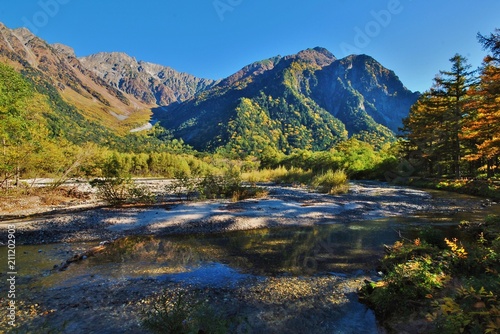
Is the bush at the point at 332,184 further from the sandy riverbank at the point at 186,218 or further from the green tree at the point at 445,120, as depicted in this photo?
the green tree at the point at 445,120

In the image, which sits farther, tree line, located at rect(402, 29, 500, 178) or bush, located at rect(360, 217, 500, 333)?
tree line, located at rect(402, 29, 500, 178)

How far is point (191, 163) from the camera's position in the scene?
242 feet

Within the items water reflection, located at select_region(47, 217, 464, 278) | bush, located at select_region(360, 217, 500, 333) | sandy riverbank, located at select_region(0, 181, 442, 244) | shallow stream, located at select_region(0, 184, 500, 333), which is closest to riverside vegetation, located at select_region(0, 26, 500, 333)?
bush, located at select_region(360, 217, 500, 333)

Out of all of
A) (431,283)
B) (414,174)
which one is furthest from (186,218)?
(414,174)

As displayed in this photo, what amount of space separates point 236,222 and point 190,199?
826cm

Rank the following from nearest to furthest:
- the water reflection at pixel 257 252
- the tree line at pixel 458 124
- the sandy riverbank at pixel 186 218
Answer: the water reflection at pixel 257 252, the sandy riverbank at pixel 186 218, the tree line at pixel 458 124

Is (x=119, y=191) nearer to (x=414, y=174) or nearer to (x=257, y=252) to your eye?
(x=257, y=252)

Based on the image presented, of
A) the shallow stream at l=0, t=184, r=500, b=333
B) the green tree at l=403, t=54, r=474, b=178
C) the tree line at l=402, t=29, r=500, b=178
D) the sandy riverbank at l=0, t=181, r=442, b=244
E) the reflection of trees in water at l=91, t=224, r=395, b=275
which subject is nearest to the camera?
the shallow stream at l=0, t=184, r=500, b=333

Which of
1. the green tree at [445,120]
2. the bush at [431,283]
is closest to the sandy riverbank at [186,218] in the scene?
the bush at [431,283]

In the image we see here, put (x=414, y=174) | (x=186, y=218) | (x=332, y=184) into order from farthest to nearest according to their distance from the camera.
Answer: (x=414, y=174)
(x=332, y=184)
(x=186, y=218)

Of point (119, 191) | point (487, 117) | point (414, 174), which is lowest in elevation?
point (119, 191)

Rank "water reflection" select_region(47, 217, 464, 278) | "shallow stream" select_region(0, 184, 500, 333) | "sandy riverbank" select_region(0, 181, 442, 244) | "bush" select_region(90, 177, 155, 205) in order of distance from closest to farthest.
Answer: "shallow stream" select_region(0, 184, 500, 333) → "water reflection" select_region(47, 217, 464, 278) → "sandy riverbank" select_region(0, 181, 442, 244) → "bush" select_region(90, 177, 155, 205)

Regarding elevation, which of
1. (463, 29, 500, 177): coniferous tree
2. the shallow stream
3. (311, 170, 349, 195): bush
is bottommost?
the shallow stream

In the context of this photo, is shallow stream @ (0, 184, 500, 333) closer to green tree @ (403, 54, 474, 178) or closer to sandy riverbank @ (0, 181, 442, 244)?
sandy riverbank @ (0, 181, 442, 244)
